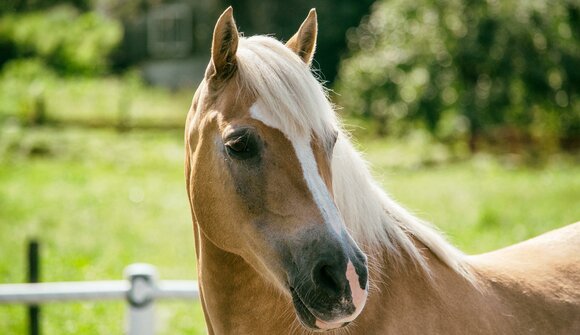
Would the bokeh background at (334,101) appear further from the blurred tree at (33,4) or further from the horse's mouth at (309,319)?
the horse's mouth at (309,319)

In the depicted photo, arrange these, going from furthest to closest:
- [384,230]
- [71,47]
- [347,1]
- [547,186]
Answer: [71,47] < [347,1] < [547,186] < [384,230]

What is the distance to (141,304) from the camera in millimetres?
4543

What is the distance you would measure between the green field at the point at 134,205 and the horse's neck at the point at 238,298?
3.05 m

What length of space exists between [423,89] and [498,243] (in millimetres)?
10238

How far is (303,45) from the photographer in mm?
2527

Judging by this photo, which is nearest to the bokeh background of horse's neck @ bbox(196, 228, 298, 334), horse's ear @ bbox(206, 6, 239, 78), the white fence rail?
the white fence rail

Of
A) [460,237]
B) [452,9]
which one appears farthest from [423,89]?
[460,237]

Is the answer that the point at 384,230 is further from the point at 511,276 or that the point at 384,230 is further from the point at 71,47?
the point at 71,47

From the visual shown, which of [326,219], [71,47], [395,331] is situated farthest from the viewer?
[71,47]

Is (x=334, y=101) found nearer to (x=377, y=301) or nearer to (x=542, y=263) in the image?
(x=542, y=263)

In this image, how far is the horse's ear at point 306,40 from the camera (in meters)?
2.51

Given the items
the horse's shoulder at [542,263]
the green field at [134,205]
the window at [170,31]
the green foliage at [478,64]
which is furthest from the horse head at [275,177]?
the window at [170,31]

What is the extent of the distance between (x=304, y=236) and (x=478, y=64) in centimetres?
1734

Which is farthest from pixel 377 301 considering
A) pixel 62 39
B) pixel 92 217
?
pixel 62 39
